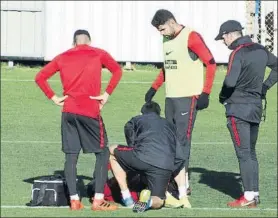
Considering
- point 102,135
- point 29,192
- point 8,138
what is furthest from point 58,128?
point 102,135

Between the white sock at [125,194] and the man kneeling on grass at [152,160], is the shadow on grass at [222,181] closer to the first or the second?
the man kneeling on grass at [152,160]

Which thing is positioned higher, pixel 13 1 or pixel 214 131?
pixel 13 1

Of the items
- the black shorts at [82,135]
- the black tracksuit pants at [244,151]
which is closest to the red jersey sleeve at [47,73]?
the black shorts at [82,135]

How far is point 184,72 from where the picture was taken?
12.9 m

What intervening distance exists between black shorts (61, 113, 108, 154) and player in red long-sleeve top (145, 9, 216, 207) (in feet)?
3.76

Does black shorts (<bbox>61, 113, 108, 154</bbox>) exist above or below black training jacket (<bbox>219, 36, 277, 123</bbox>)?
below

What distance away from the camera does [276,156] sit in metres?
17.0

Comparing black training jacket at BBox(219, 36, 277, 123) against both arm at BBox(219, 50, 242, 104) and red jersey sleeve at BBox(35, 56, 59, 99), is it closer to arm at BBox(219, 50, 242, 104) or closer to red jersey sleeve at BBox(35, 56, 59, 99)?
arm at BBox(219, 50, 242, 104)

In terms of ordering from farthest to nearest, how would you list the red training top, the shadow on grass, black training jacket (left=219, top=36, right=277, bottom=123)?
the shadow on grass → black training jacket (left=219, top=36, right=277, bottom=123) → the red training top

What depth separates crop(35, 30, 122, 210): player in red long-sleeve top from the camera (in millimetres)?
12031

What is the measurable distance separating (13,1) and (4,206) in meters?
14.0

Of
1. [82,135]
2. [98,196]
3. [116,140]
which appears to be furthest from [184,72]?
[116,140]

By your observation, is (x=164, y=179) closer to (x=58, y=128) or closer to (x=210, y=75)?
(x=210, y=75)

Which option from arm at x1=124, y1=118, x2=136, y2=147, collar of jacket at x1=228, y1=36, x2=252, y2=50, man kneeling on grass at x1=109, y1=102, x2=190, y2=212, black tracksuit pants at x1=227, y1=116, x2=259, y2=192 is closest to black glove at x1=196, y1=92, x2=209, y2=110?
black tracksuit pants at x1=227, y1=116, x2=259, y2=192
